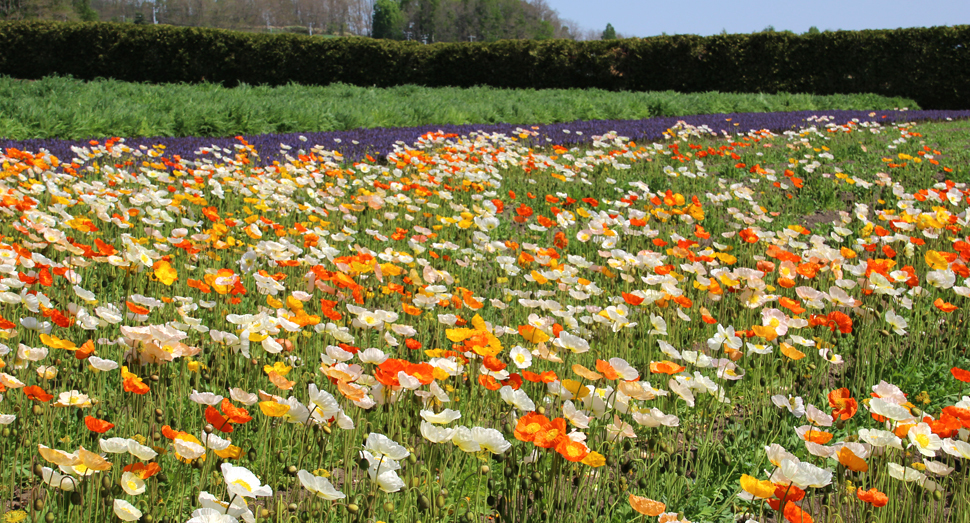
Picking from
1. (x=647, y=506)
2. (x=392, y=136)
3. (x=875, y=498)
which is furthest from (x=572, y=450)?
(x=392, y=136)

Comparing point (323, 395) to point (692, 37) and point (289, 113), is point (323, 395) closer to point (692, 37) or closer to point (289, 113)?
point (289, 113)

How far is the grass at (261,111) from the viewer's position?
908cm

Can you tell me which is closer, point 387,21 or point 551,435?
point 551,435

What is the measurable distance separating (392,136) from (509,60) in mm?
19791

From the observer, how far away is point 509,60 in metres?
28.0

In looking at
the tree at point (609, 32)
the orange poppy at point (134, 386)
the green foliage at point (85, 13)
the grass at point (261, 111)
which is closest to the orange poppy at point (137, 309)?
the orange poppy at point (134, 386)

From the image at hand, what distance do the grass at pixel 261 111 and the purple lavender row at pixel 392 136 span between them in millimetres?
1198

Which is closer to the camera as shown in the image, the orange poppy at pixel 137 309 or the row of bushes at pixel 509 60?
the orange poppy at pixel 137 309

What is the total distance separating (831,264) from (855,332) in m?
0.50

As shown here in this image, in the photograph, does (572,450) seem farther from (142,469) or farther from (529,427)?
(142,469)

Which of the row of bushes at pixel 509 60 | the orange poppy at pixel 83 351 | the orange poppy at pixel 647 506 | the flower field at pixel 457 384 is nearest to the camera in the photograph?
the orange poppy at pixel 647 506

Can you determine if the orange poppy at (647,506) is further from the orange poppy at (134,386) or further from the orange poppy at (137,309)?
the orange poppy at (137,309)

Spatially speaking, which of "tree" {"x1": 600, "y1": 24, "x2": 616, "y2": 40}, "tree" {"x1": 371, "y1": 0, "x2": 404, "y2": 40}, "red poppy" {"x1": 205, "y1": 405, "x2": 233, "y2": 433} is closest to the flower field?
"red poppy" {"x1": 205, "y1": 405, "x2": 233, "y2": 433}

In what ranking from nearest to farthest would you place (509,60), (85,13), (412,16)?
(509,60) → (85,13) → (412,16)
